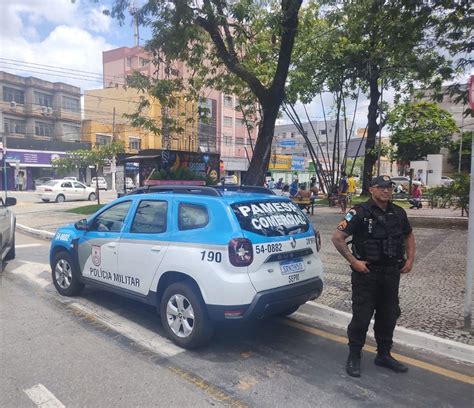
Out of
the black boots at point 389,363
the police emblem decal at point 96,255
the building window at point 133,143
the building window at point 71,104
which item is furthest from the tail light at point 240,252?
the building window at point 71,104

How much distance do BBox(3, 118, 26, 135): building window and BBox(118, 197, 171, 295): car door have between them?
46034mm

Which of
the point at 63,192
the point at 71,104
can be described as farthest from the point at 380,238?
the point at 71,104

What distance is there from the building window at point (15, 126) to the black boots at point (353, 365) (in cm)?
4843

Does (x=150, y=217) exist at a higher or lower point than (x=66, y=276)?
higher

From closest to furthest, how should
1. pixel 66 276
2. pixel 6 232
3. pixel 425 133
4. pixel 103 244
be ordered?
pixel 103 244 → pixel 66 276 → pixel 6 232 → pixel 425 133

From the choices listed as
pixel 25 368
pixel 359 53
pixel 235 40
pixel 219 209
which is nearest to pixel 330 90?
pixel 359 53

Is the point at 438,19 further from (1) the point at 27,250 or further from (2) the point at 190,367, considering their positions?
(1) the point at 27,250

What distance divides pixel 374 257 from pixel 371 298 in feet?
1.28

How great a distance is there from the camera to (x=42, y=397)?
10.8 feet

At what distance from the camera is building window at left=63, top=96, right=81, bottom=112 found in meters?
50.3

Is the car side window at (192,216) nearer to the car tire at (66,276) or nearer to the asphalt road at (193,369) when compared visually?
the asphalt road at (193,369)

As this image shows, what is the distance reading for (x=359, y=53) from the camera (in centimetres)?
1625

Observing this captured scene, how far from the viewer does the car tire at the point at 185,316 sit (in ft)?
Answer: 13.4

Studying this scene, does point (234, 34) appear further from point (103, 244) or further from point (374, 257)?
point (374, 257)
